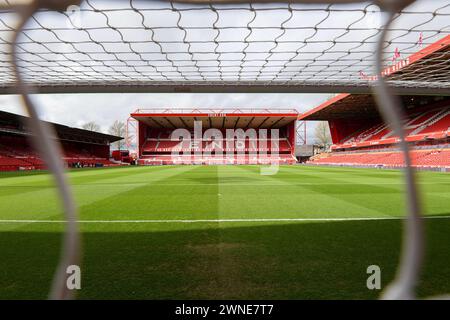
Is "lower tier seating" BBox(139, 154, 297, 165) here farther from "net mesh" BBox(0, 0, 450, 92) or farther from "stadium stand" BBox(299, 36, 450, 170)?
"net mesh" BBox(0, 0, 450, 92)

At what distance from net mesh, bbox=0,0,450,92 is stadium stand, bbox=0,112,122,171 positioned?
1397 centimetres

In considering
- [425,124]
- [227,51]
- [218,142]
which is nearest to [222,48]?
[227,51]

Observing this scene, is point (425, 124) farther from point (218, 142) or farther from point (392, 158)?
point (218, 142)

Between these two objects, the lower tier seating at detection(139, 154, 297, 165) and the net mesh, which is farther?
the lower tier seating at detection(139, 154, 297, 165)

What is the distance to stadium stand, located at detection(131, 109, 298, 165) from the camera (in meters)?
41.6

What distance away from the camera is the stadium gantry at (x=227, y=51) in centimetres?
103

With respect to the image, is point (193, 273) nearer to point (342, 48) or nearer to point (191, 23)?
point (191, 23)

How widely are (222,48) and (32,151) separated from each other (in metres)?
18.1

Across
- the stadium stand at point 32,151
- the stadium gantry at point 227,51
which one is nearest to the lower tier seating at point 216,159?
the stadium stand at point 32,151

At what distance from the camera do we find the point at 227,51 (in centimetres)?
405

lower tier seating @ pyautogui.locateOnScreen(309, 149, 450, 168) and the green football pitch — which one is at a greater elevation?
lower tier seating @ pyautogui.locateOnScreen(309, 149, 450, 168)

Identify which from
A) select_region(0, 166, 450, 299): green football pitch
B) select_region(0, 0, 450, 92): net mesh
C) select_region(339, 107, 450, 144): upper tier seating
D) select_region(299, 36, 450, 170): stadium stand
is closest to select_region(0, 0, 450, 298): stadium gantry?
select_region(0, 0, 450, 92): net mesh

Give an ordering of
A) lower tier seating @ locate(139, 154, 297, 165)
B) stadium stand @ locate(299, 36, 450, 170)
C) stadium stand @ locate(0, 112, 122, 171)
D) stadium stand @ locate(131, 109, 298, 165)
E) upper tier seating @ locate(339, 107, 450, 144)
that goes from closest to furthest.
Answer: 1. stadium stand @ locate(299, 36, 450, 170)
2. upper tier seating @ locate(339, 107, 450, 144)
3. stadium stand @ locate(0, 112, 122, 171)
4. stadium stand @ locate(131, 109, 298, 165)
5. lower tier seating @ locate(139, 154, 297, 165)
